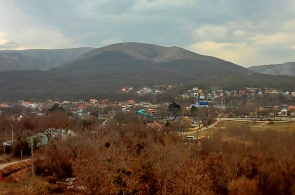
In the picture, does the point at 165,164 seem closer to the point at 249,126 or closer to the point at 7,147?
the point at 7,147

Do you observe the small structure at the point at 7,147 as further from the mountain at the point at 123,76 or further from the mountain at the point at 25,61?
the mountain at the point at 25,61

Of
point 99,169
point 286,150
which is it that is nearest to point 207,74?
point 286,150

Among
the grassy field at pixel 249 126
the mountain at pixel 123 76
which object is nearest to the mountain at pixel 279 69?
the mountain at pixel 123 76

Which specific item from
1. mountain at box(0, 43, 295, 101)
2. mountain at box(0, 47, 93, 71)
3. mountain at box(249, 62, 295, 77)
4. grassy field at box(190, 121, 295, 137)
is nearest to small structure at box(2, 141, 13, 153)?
grassy field at box(190, 121, 295, 137)

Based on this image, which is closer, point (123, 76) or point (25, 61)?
point (123, 76)

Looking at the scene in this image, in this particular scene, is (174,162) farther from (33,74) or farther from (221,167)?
(33,74)

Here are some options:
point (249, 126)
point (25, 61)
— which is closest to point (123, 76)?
point (25, 61)

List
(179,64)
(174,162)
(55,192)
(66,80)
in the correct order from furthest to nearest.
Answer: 1. (179,64)
2. (66,80)
3. (55,192)
4. (174,162)

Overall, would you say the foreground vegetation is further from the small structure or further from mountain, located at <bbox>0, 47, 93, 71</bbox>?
mountain, located at <bbox>0, 47, 93, 71</bbox>

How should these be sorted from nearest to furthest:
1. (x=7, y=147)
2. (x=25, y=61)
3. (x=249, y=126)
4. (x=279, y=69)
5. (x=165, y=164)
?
(x=165, y=164)
(x=7, y=147)
(x=249, y=126)
(x=25, y=61)
(x=279, y=69)
